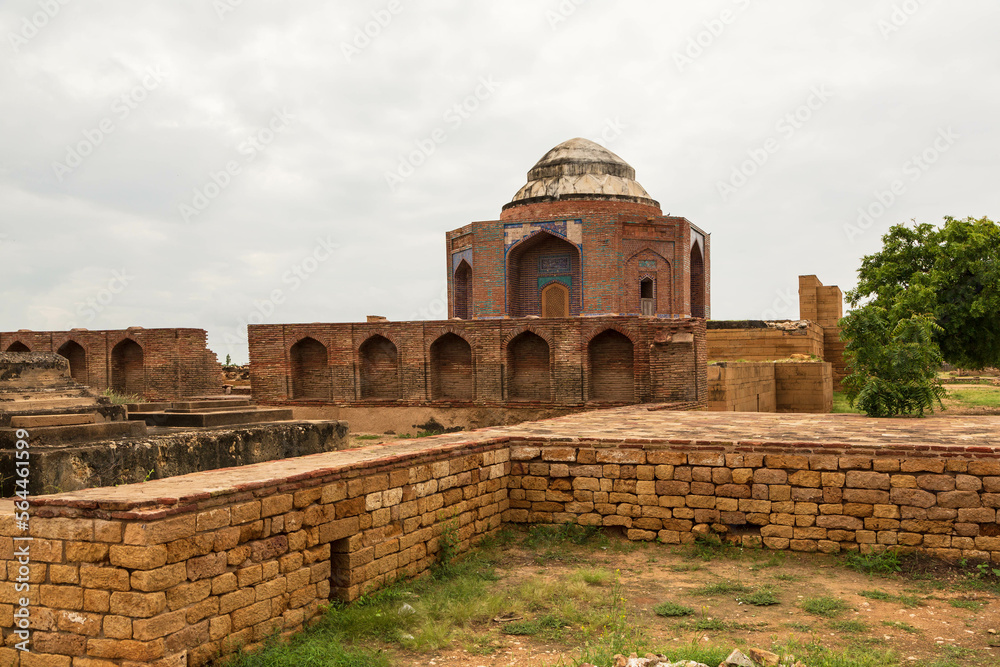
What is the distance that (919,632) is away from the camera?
15.5 ft

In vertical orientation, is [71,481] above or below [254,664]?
above

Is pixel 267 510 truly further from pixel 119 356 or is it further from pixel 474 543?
pixel 119 356

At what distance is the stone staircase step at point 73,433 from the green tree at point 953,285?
14400 mm

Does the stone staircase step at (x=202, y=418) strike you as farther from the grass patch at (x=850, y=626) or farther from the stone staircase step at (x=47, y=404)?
the grass patch at (x=850, y=626)

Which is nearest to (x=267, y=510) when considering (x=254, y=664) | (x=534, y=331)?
(x=254, y=664)

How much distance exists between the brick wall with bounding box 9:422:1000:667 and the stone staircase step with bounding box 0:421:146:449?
105 inches

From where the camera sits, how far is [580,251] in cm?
2239

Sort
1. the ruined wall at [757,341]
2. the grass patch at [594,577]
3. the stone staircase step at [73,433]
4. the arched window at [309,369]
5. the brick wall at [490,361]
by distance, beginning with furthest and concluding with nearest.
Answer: the ruined wall at [757,341]
the arched window at [309,369]
the brick wall at [490,361]
the stone staircase step at [73,433]
the grass patch at [594,577]

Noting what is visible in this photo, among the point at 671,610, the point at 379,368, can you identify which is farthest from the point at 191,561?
the point at 379,368

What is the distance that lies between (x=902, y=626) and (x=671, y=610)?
1.40 m

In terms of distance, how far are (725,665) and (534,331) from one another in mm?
12907

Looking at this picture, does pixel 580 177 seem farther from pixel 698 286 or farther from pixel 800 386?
pixel 800 386

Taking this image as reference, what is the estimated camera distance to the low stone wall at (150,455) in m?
6.39

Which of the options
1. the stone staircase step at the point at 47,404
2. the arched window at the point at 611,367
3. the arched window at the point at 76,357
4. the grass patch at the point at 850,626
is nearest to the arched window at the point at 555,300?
the arched window at the point at 611,367
